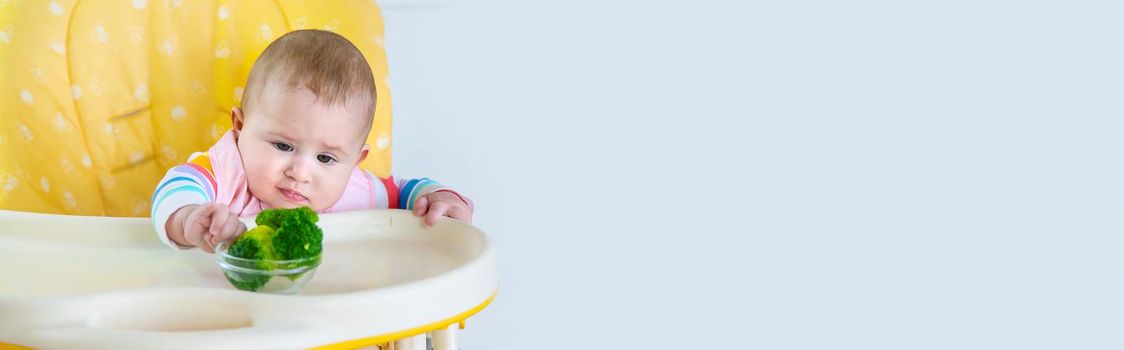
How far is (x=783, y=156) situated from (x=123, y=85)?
0.92 meters

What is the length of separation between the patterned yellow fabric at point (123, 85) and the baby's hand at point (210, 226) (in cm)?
32

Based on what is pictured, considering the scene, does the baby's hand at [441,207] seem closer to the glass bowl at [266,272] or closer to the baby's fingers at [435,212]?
the baby's fingers at [435,212]

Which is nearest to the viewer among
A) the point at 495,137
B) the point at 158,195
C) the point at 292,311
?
the point at 292,311

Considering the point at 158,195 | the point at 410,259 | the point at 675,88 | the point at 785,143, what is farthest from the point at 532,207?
the point at 158,195

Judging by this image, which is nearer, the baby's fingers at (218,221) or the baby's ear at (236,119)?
the baby's fingers at (218,221)

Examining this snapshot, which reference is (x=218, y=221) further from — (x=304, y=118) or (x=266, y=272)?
(x=304, y=118)

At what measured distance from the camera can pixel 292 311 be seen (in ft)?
3.03

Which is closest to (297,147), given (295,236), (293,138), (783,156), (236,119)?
(293,138)

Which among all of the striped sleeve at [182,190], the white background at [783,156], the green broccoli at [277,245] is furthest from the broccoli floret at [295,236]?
the white background at [783,156]

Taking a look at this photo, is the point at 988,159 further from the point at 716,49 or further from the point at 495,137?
the point at 495,137

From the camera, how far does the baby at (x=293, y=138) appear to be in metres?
1.22

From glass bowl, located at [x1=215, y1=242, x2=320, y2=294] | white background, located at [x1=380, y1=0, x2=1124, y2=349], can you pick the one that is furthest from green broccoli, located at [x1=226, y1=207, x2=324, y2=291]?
white background, located at [x1=380, y1=0, x2=1124, y2=349]

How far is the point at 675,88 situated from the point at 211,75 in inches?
26.2

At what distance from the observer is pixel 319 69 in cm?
124
